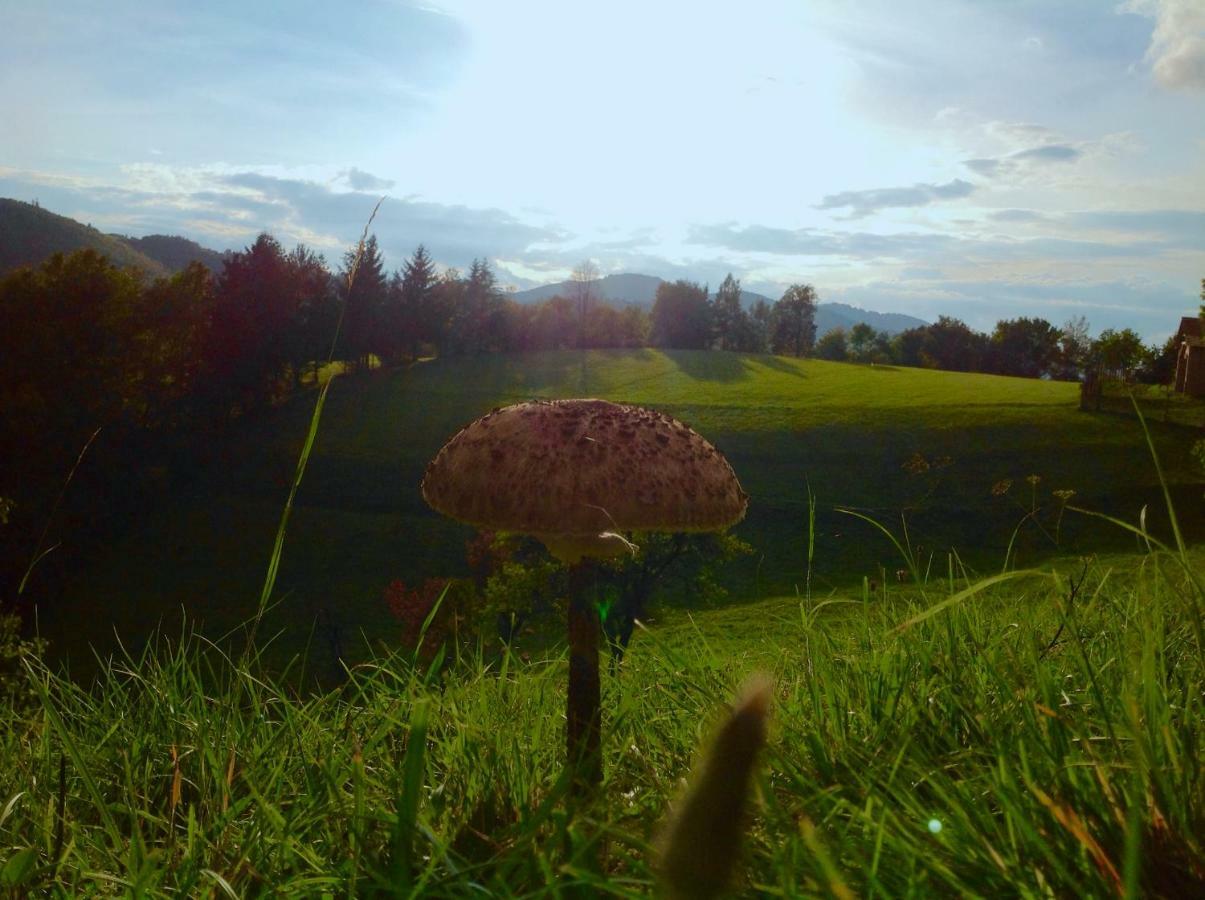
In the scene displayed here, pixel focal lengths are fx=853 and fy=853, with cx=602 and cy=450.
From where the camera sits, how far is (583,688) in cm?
396

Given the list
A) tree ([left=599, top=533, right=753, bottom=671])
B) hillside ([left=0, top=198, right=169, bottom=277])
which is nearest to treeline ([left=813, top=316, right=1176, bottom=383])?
tree ([left=599, top=533, right=753, bottom=671])

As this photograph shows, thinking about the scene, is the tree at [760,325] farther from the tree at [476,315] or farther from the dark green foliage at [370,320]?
the dark green foliage at [370,320]

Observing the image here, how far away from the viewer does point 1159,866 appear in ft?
5.85

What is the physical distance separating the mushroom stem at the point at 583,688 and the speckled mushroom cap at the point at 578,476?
28cm

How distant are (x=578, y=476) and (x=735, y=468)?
4973cm

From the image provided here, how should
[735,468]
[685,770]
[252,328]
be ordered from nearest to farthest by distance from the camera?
[685,770] → [735,468] → [252,328]

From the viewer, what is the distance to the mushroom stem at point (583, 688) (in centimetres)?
305

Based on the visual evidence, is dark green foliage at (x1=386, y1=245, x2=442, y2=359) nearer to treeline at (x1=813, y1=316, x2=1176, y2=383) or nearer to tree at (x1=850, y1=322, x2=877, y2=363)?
treeline at (x1=813, y1=316, x2=1176, y2=383)

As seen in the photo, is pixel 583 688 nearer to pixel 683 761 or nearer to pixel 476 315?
pixel 683 761

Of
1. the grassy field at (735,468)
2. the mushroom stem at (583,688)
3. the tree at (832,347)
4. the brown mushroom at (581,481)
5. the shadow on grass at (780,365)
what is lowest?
the grassy field at (735,468)

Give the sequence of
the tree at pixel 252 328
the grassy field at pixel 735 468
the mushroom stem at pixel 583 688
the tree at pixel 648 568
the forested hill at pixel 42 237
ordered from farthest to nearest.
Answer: the forested hill at pixel 42 237
the tree at pixel 252 328
the grassy field at pixel 735 468
the tree at pixel 648 568
the mushroom stem at pixel 583 688

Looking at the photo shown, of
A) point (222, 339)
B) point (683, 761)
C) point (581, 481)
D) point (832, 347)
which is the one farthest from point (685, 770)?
point (832, 347)

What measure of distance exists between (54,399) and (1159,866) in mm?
42707

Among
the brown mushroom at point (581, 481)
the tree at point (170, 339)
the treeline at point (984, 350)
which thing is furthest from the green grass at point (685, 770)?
the treeline at point (984, 350)
